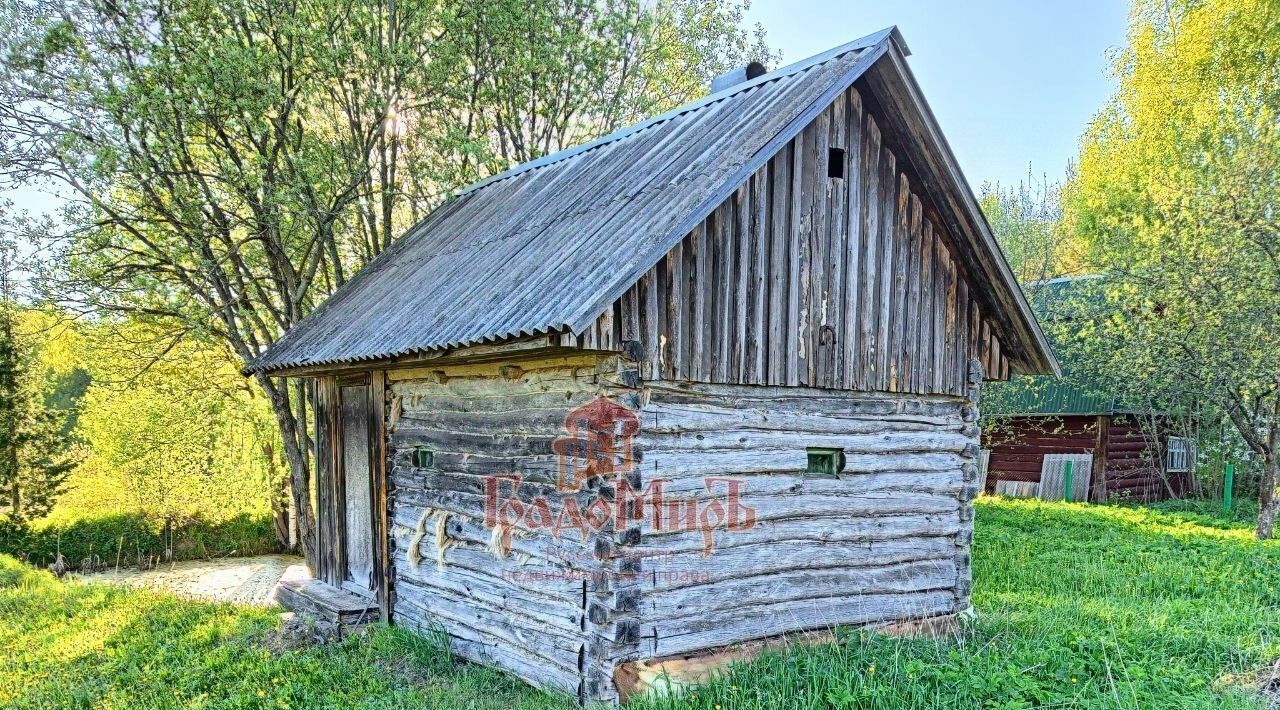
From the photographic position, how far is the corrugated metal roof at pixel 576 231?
607cm

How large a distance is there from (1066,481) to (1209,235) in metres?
8.14

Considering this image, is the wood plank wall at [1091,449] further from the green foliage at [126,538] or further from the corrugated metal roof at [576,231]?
the green foliage at [126,538]

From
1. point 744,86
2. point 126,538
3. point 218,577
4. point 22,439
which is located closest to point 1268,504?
point 744,86

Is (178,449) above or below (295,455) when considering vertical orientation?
below

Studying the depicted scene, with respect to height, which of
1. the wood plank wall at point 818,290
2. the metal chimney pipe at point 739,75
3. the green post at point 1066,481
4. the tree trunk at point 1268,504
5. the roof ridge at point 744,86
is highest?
the metal chimney pipe at point 739,75

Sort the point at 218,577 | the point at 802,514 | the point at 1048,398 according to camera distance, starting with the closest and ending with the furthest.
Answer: the point at 802,514
the point at 218,577
the point at 1048,398

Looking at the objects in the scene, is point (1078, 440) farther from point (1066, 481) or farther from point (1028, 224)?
point (1028, 224)

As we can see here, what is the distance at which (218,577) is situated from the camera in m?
18.4

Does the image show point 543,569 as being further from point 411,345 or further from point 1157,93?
point 1157,93

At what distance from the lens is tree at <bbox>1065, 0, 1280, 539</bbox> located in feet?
49.8

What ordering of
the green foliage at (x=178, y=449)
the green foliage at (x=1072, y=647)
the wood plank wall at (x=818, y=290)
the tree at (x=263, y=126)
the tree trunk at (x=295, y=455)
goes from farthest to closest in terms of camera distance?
the green foliage at (x=178, y=449) → the tree trunk at (x=295, y=455) → the tree at (x=263, y=126) → the wood plank wall at (x=818, y=290) → the green foliage at (x=1072, y=647)

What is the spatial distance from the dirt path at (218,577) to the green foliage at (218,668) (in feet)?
18.3

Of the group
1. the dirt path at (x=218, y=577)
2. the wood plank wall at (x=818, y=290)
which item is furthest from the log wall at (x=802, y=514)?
the dirt path at (x=218, y=577)

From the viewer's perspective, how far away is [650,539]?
6.31 m
